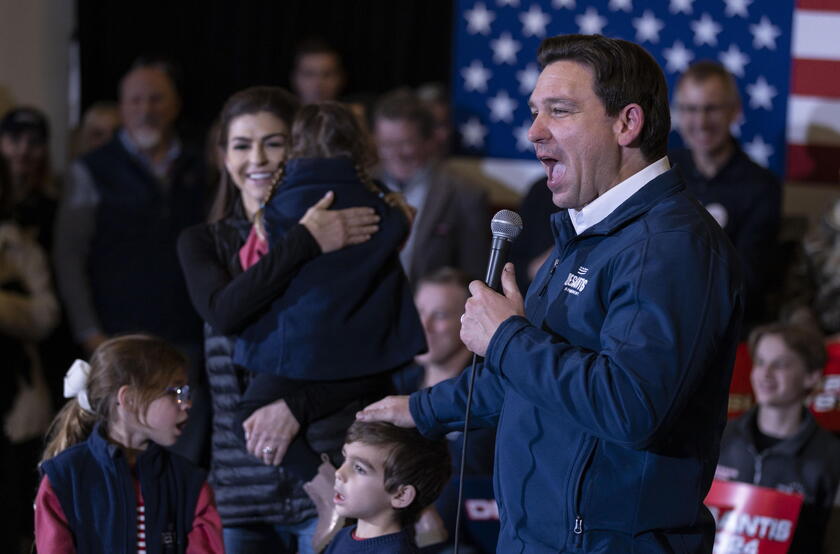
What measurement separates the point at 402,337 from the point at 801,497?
1.79 m

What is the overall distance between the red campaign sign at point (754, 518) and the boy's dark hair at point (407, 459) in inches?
55.5

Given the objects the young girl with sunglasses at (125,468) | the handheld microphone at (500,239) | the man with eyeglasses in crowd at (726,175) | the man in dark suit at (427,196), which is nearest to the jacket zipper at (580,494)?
the handheld microphone at (500,239)

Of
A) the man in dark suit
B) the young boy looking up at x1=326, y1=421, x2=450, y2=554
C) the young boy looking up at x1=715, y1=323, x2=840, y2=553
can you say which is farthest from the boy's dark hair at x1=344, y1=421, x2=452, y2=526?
the man in dark suit

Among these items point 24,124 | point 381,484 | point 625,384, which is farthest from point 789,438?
point 24,124

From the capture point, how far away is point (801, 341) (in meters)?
4.94

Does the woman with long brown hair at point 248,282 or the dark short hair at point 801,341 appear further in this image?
the dark short hair at point 801,341

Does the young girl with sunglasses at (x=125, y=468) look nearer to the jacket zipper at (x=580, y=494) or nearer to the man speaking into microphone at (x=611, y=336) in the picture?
the man speaking into microphone at (x=611, y=336)

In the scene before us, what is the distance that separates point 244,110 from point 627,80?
1.46m

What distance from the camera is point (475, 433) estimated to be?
14.8 feet

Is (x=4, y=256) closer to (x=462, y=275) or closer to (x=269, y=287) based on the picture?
(x=462, y=275)

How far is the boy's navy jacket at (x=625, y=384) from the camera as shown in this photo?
217 centimetres

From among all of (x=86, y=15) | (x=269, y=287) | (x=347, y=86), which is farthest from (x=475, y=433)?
(x=86, y=15)

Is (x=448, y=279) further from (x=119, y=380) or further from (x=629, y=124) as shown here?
(x=629, y=124)

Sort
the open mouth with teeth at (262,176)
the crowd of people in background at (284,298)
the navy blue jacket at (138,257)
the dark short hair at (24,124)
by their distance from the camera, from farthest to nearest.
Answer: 1. the dark short hair at (24,124)
2. the navy blue jacket at (138,257)
3. the open mouth with teeth at (262,176)
4. the crowd of people in background at (284,298)
